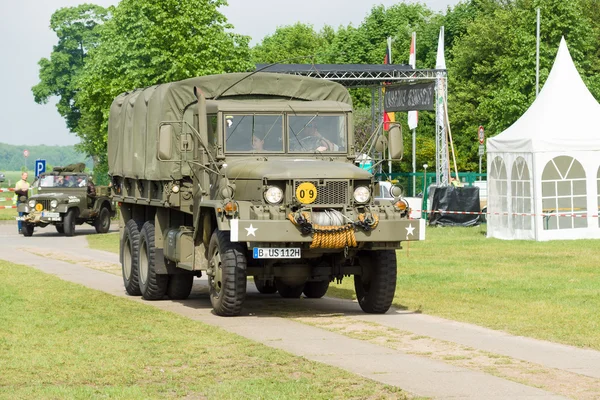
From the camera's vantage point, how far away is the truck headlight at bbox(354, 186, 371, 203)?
15.6m

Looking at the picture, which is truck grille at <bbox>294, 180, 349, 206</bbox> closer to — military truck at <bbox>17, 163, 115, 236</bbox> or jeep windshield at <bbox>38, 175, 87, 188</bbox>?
military truck at <bbox>17, 163, 115, 236</bbox>

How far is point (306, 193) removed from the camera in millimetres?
15367

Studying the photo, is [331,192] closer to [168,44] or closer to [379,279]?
[379,279]

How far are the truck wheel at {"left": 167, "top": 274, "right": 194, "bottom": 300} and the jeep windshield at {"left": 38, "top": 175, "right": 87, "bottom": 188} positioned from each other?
22.6 metres

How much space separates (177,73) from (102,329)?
38.6 m

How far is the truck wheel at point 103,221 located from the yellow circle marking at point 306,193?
2659 cm

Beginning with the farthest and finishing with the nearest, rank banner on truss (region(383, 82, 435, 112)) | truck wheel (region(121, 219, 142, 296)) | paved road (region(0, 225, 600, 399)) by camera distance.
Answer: banner on truss (region(383, 82, 435, 112)), truck wheel (region(121, 219, 142, 296)), paved road (region(0, 225, 600, 399))

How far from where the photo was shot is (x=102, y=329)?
14.4 meters

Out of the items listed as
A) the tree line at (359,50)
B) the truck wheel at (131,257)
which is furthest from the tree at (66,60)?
the truck wheel at (131,257)

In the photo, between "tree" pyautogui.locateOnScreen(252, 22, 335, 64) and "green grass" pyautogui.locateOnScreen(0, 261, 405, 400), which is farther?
"tree" pyautogui.locateOnScreen(252, 22, 335, 64)

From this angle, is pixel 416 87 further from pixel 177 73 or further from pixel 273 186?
pixel 273 186

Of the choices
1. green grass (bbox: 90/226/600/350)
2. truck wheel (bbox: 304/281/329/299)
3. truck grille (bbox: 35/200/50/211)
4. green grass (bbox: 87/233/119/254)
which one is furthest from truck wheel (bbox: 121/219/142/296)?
truck grille (bbox: 35/200/50/211)

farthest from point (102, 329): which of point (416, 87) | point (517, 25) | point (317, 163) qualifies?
point (517, 25)

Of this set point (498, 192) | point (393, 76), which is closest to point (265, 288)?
point (498, 192)
